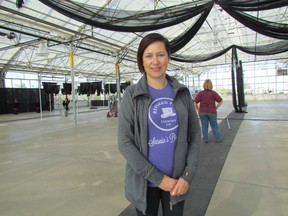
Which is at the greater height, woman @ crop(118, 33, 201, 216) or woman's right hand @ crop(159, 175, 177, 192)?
A: woman @ crop(118, 33, 201, 216)

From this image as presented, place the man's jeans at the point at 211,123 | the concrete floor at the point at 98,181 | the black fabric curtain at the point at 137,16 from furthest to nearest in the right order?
1. the man's jeans at the point at 211,123
2. the black fabric curtain at the point at 137,16
3. the concrete floor at the point at 98,181

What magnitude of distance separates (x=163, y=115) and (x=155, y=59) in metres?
0.28

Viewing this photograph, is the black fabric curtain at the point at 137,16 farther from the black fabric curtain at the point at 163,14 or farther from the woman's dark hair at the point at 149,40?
the woman's dark hair at the point at 149,40

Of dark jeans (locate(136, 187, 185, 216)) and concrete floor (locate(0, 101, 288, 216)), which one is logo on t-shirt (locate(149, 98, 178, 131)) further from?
concrete floor (locate(0, 101, 288, 216))

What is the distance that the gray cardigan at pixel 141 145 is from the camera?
3.62 ft

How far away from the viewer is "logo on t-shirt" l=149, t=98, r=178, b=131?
1122 mm

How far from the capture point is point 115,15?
4.86 m

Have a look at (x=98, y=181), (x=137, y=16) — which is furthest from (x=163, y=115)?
(x=137, y=16)

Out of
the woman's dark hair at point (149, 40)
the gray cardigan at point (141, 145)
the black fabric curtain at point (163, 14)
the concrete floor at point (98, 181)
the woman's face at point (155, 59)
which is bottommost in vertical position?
the concrete floor at point (98, 181)

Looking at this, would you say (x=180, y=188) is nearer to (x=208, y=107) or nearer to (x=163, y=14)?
(x=208, y=107)

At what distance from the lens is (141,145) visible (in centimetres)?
114

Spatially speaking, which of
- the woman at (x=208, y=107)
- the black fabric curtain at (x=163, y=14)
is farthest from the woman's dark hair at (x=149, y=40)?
the woman at (x=208, y=107)

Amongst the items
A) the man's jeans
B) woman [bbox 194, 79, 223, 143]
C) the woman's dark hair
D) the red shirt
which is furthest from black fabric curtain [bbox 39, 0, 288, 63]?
the woman's dark hair

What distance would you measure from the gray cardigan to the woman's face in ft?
0.27
